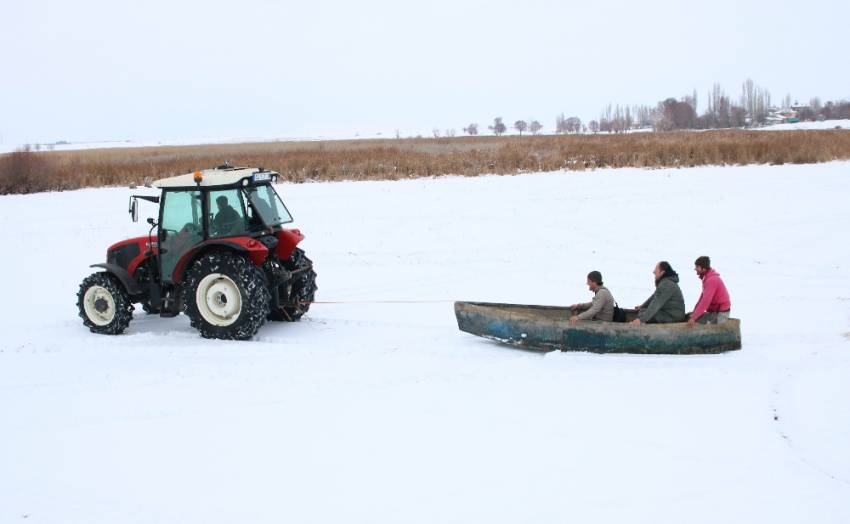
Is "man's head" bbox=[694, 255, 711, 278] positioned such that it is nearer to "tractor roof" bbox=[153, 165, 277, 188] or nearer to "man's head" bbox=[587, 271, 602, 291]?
"man's head" bbox=[587, 271, 602, 291]

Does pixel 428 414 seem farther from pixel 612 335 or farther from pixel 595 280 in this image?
pixel 595 280

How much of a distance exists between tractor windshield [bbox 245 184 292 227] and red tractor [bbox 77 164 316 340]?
13 mm

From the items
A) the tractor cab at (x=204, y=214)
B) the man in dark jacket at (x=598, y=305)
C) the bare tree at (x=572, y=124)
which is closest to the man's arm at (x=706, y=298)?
the man in dark jacket at (x=598, y=305)

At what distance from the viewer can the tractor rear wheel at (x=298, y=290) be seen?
400 inches

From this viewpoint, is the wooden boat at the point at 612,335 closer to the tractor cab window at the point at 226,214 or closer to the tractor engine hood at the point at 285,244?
the tractor engine hood at the point at 285,244

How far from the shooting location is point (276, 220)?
9.90m

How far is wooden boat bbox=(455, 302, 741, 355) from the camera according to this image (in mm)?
7938

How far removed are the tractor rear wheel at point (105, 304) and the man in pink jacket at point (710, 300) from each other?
6562 millimetres

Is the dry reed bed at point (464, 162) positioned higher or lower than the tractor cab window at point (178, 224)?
higher

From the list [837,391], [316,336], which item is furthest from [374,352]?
[837,391]

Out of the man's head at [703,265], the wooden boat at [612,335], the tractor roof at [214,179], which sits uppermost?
the tractor roof at [214,179]

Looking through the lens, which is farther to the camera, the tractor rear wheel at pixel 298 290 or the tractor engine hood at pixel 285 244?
the tractor rear wheel at pixel 298 290

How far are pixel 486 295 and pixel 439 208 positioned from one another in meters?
7.39

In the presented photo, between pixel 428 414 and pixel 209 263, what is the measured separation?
3.85 metres
